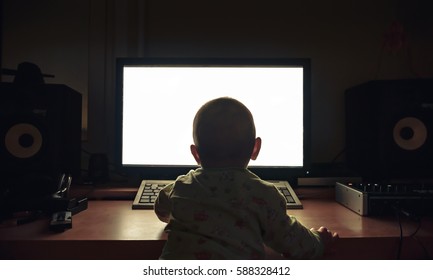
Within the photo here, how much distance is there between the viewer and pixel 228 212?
1.85ft

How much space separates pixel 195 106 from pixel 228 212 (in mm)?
378

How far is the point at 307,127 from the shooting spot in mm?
875

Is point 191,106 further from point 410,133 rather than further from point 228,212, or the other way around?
point 410,133

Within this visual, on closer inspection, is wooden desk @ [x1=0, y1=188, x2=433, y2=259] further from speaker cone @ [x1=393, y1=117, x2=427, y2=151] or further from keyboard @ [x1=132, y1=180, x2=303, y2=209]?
speaker cone @ [x1=393, y1=117, x2=427, y2=151]

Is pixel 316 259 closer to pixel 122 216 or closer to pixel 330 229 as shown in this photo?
pixel 330 229

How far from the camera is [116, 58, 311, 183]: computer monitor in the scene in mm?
877

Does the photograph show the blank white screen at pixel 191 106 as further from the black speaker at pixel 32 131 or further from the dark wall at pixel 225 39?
the dark wall at pixel 225 39

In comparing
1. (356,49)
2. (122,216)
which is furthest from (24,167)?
(356,49)

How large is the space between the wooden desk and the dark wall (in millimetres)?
523

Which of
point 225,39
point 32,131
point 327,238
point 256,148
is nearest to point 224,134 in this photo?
point 256,148

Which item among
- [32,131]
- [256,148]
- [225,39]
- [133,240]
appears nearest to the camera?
[133,240]

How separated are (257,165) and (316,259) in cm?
34

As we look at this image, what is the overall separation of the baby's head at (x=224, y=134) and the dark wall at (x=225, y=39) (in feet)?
1.81

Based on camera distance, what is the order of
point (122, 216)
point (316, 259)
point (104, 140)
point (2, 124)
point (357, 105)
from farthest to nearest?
point (104, 140), point (357, 105), point (2, 124), point (122, 216), point (316, 259)
